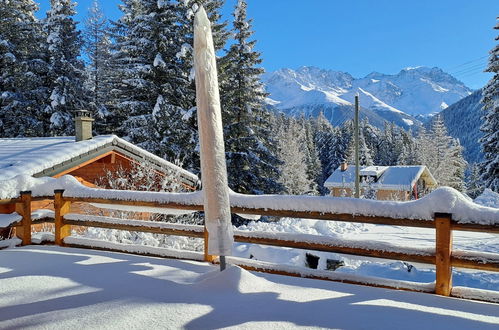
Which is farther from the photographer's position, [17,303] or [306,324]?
[17,303]

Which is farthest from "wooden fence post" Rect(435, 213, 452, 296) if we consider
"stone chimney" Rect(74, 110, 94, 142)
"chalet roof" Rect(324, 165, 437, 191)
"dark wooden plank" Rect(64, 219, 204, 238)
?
"chalet roof" Rect(324, 165, 437, 191)

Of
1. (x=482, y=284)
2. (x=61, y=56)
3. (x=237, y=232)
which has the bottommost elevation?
(x=482, y=284)

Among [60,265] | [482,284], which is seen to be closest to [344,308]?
[60,265]

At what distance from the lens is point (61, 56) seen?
22312 millimetres

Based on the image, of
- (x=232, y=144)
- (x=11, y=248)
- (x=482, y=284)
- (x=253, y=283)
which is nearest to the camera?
(x=253, y=283)

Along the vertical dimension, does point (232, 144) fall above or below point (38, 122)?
below

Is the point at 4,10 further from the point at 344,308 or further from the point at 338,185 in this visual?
the point at 338,185

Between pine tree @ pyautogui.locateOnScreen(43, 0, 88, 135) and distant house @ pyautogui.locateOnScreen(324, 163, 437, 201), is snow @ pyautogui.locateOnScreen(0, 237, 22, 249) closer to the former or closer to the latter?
pine tree @ pyautogui.locateOnScreen(43, 0, 88, 135)

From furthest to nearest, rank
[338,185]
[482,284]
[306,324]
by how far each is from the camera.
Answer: [338,185], [482,284], [306,324]

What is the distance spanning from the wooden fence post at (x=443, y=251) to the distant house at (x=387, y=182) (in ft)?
99.0

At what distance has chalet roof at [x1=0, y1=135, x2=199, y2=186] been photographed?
9008mm

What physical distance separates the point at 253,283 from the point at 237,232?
39.2 inches

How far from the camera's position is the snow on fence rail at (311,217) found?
11.1 feet

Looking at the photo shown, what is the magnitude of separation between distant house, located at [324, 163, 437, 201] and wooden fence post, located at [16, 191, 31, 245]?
30220 millimetres
